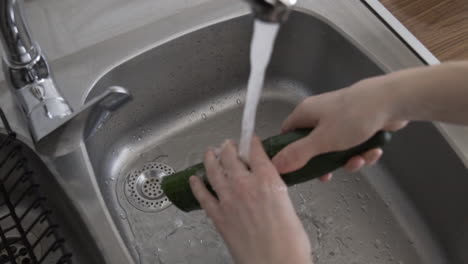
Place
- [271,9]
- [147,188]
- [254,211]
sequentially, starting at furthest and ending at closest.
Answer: [147,188] → [254,211] → [271,9]

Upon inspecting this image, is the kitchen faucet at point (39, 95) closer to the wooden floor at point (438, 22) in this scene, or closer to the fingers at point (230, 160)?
the fingers at point (230, 160)

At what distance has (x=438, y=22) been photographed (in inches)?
30.0

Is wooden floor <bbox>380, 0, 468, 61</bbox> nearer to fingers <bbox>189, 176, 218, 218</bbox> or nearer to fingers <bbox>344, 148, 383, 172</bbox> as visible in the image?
fingers <bbox>344, 148, 383, 172</bbox>

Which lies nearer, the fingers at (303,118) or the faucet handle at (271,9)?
the faucet handle at (271,9)

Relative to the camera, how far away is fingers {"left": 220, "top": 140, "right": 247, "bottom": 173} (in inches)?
20.1

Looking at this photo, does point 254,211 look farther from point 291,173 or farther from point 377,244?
point 377,244

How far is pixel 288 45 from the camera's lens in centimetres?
84

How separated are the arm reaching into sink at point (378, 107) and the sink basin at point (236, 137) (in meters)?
0.17

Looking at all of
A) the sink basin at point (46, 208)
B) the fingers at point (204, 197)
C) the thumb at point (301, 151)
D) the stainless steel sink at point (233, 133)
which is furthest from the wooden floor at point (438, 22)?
the sink basin at point (46, 208)

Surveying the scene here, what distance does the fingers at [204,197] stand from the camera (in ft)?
1.68

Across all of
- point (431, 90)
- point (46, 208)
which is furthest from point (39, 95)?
point (431, 90)

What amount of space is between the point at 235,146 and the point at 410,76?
0.21 meters

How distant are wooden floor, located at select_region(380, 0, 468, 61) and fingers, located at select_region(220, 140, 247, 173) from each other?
1.31ft

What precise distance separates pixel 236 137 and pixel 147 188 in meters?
0.18
